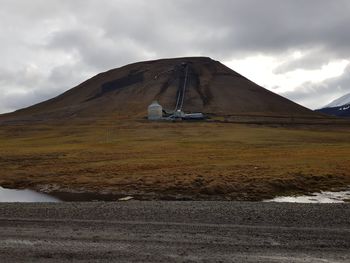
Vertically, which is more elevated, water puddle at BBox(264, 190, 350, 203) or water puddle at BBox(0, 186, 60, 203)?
water puddle at BBox(0, 186, 60, 203)

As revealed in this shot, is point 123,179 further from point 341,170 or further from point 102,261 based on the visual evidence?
point 102,261

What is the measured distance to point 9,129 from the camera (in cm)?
11962

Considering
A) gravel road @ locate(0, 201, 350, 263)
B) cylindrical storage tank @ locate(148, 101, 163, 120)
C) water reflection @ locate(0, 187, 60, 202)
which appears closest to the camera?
gravel road @ locate(0, 201, 350, 263)

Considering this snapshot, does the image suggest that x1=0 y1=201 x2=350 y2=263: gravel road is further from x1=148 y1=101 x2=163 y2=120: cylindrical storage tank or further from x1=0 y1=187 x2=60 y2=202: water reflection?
x1=148 y1=101 x2=163 y2=120: cylindrical storage tank

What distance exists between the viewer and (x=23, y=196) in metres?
27.1

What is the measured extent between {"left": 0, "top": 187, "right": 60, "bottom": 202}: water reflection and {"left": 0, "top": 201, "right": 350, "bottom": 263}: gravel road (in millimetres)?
5458

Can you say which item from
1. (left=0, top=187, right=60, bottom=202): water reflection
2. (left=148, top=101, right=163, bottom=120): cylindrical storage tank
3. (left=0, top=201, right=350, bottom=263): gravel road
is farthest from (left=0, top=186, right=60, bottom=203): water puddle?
(left=148, top=101, right=163, bottom=120): cylindrical storage tank

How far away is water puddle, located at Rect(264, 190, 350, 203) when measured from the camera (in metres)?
23.5

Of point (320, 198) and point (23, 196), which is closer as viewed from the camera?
point (320, 198)

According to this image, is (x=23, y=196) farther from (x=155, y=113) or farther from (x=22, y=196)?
(x=155, y=113)

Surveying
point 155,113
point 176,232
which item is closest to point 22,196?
point 176,232

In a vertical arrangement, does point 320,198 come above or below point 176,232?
below

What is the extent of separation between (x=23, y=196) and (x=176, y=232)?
15.6 metres

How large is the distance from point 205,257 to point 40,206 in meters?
11.0
